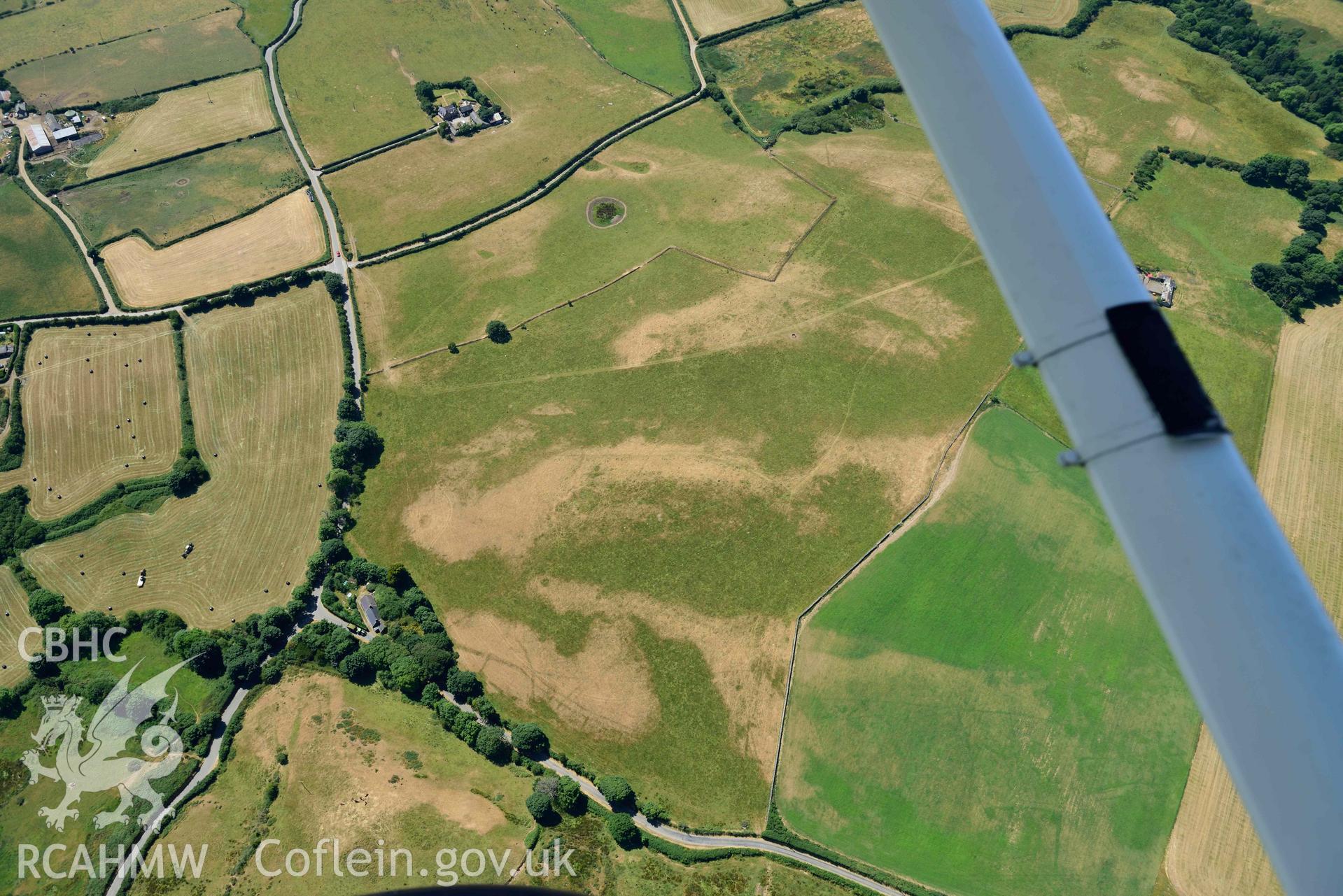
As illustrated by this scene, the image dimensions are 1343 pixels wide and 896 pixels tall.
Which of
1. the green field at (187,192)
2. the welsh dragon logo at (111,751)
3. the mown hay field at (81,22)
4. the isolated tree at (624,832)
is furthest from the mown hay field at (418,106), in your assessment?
the isolated tree at (624,832)

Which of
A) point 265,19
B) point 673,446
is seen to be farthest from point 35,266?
point 673,446

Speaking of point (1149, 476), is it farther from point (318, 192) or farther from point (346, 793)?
point (318, 192)

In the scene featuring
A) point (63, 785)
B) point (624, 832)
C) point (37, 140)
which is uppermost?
point (37, 140)

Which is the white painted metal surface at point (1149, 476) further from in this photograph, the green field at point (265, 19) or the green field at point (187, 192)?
the green field at point (265, 19)

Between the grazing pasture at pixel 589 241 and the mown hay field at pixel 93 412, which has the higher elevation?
the grazing pasture at pixel 589 241

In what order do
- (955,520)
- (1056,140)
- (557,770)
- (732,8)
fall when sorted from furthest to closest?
(732,8)
(955,520)
(557,770)
(1056,140)

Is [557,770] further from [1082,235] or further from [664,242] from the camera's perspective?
[664,242]

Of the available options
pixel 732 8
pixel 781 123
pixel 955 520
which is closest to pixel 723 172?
pixel 781 123
